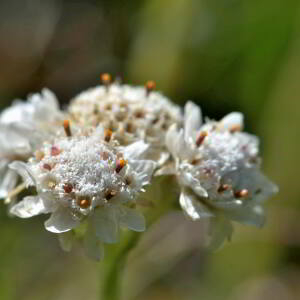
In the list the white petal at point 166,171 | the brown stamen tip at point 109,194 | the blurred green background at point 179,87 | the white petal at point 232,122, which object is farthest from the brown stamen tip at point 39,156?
the blurred green background at point 179,87

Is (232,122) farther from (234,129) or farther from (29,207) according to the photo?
(29,207)

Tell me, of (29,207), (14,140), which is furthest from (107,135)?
(14,140)

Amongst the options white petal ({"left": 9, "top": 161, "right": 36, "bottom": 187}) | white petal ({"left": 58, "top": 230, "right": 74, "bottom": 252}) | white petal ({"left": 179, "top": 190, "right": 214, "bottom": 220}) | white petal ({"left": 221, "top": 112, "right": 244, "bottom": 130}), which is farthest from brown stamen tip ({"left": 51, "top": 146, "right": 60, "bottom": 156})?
white petal ({"left": 221, "top": 112, "right": 244, "bottom": 130})

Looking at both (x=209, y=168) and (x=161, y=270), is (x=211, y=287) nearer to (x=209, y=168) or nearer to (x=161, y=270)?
(x=161, y=270)

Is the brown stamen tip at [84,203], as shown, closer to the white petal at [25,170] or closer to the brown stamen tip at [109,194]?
the brown stamen tip at [109,194]

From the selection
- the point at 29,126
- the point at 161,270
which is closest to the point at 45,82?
the point at 161,270

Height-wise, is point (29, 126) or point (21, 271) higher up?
point (29, 126)
